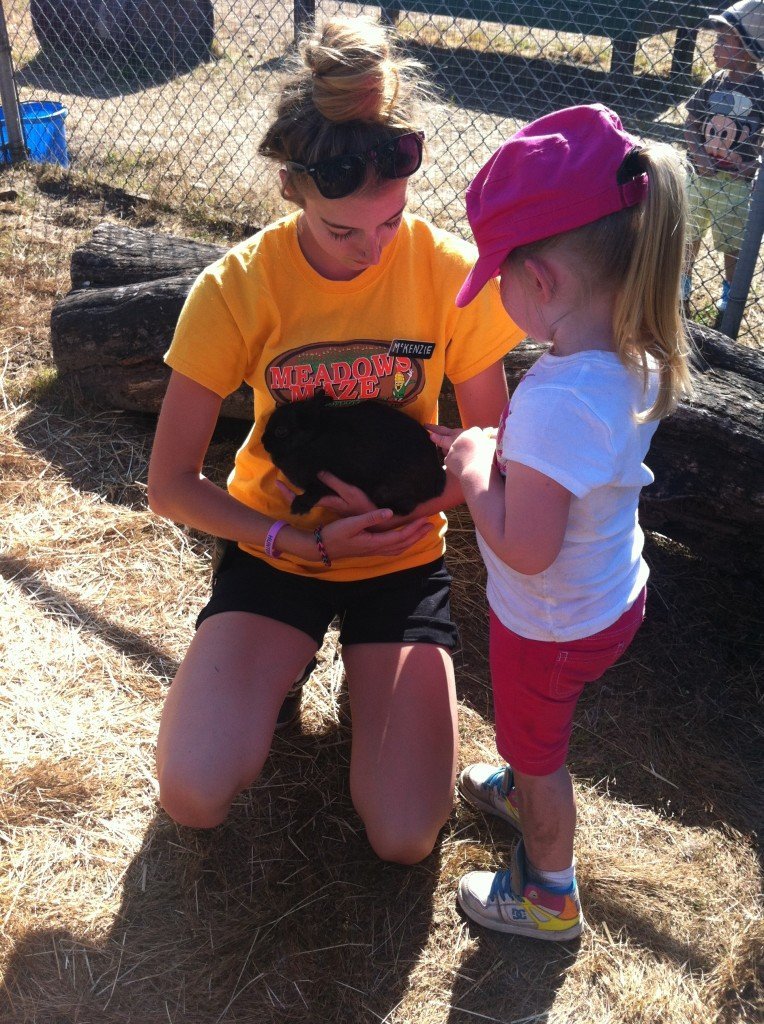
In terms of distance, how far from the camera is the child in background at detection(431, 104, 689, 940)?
159 centimetres

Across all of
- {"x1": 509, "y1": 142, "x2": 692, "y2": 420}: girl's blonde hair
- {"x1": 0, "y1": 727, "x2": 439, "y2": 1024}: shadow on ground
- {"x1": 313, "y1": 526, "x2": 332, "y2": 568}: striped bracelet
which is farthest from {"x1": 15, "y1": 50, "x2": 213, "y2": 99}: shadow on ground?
{"x1": 509, "y1": 142, "x2": 692, "y2": 420}: girl's blonde hair

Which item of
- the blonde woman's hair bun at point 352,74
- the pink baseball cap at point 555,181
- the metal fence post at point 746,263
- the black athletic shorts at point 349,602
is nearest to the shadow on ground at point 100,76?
the metal fence post at point 746,263

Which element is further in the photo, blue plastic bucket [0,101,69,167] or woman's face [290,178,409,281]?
blue plastic bucket [0,101,69,167]

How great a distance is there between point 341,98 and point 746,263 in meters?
3.43

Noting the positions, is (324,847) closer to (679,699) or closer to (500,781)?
(500,781)

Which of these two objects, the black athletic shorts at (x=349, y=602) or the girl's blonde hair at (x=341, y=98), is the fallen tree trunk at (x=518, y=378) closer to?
the black athletic shorts at (x=349, y=602)

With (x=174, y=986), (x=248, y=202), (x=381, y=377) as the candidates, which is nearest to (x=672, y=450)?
(x=381, y=377)

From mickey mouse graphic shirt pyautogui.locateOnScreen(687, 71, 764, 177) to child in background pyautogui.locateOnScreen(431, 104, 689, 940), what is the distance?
419 centimetres

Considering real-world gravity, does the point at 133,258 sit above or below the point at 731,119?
below

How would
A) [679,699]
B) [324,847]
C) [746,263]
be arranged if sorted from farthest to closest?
[746,263] < [679,699] < [324,847]

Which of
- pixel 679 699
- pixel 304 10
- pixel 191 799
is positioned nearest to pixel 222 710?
pixel 191 799

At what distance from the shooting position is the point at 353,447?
257 centimetres

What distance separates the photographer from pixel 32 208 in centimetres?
673

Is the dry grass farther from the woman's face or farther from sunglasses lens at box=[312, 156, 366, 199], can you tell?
sunglasses lens at box=[312, 156, 366, 199]
